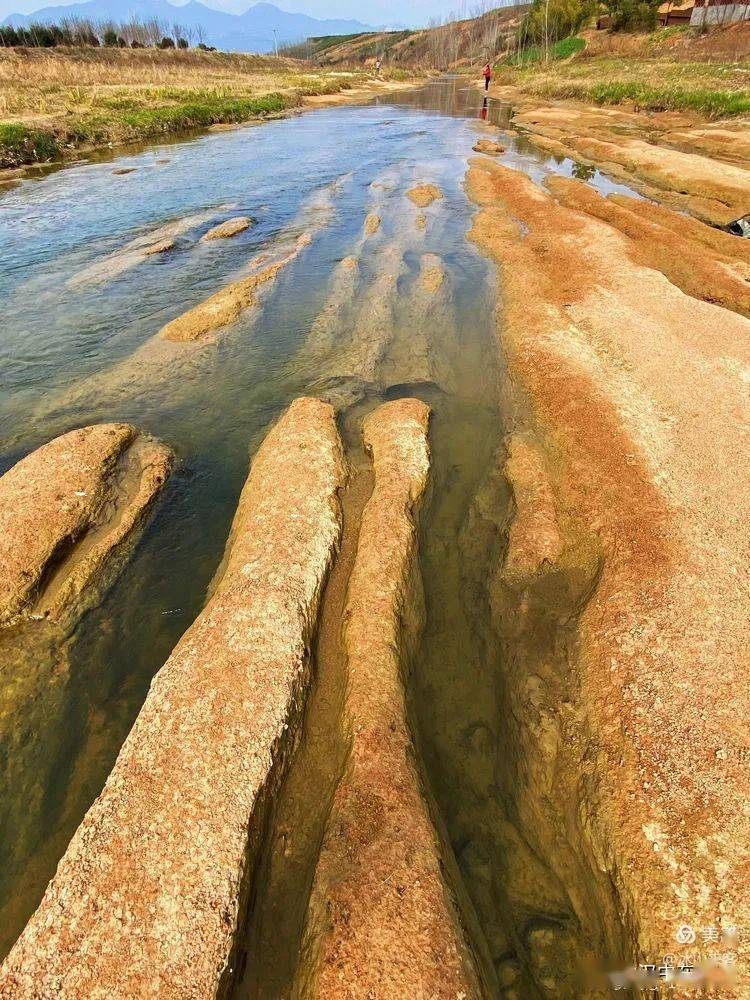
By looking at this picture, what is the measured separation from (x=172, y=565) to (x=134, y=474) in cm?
253

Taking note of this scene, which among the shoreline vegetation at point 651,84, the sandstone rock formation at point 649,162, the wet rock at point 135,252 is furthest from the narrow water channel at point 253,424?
the shoreline vegetation at point 651,84

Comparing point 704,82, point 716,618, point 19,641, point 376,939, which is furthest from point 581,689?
point 704,82

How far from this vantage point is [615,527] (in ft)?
26.4

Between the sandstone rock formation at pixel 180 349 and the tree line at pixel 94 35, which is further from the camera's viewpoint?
the tree line at pixel 94 35

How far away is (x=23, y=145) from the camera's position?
35.0 meters

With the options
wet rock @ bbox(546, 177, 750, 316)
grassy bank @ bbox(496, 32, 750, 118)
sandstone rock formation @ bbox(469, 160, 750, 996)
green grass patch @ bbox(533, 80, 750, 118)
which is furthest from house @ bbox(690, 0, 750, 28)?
sandstone rock formation @ bbox(469, 160, 750, 996)

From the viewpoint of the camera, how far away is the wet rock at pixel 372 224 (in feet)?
75.0

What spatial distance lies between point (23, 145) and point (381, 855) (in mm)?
46972

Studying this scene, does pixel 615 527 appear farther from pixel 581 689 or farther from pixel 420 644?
pixel 420 644

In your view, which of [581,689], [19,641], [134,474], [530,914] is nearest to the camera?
[530,914]

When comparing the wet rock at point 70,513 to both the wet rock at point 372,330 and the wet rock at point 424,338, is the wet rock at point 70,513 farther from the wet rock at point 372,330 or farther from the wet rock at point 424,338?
the wet rock at point 424,338

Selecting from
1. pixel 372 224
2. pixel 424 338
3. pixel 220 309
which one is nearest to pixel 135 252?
pixel 220 309

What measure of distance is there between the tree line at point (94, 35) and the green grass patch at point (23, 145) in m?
67.8

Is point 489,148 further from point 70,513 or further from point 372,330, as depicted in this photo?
point 70,513
